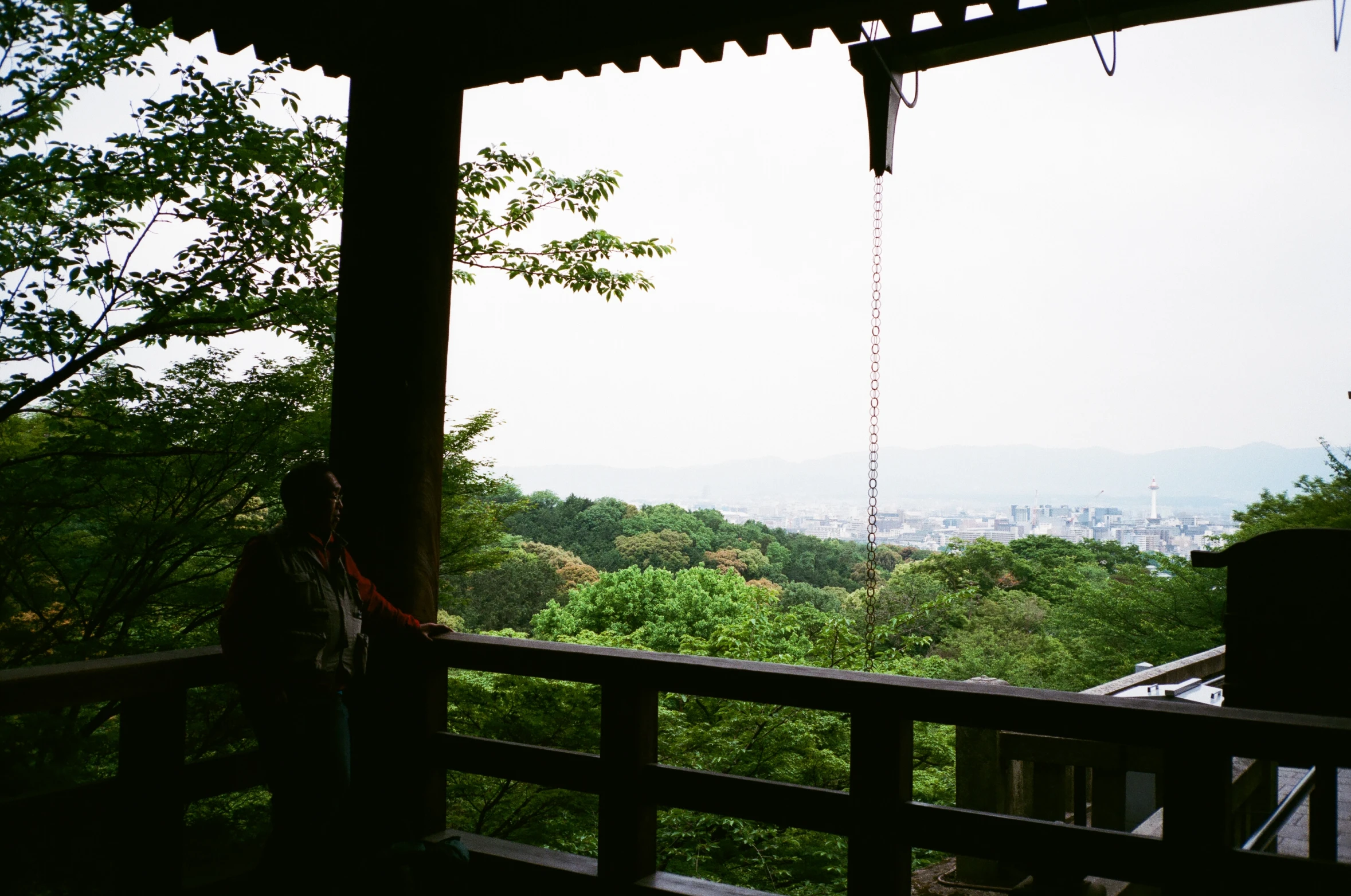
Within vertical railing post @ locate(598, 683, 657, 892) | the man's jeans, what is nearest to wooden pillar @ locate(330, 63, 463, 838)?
the man's jeans

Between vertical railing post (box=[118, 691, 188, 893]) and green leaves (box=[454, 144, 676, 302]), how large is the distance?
14.8 feet

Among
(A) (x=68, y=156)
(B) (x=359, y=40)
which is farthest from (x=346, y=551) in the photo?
(A) (x=68, y=156)

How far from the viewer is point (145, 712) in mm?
2105

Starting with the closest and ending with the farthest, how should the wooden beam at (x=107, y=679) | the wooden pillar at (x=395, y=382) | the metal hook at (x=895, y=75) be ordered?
the wooden beam at (x=107, y=679) → the wooden pillar at (x=395, y=382) → the metal hook at (x=895, y=75)

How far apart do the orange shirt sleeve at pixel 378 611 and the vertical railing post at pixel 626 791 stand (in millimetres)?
602

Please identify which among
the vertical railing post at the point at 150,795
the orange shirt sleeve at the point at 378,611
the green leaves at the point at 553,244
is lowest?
the vertical railing post at the point at 150,795

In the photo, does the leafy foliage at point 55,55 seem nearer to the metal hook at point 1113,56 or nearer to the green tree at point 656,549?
the metal hook at point 1113,56

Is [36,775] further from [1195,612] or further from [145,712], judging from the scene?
[1195,612]

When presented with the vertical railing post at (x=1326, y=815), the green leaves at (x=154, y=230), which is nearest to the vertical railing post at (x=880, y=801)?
the vertical railing post at (x=1326, y=815)

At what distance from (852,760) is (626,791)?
0.59 m

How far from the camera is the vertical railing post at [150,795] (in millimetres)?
2082

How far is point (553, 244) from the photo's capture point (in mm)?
6371

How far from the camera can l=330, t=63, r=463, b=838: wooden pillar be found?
8.06 feet

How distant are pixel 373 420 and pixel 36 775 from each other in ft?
9.30
